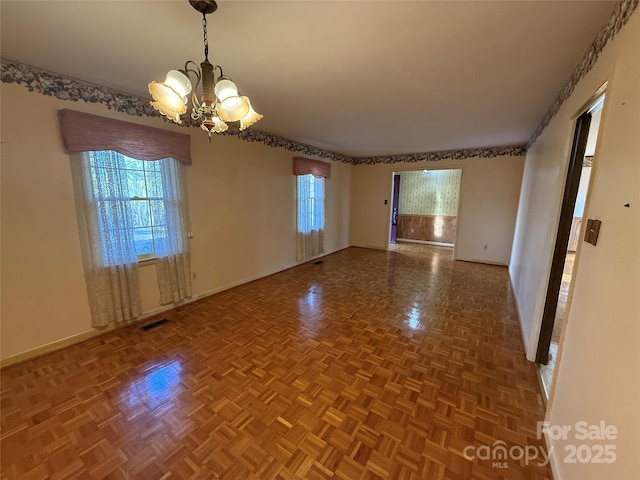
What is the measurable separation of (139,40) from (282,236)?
3207 millimetres

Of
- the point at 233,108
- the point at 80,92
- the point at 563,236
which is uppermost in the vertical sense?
the point at 80,92

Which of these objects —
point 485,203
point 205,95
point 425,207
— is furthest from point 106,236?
point 425,207

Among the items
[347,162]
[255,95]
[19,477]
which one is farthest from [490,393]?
[347,162]

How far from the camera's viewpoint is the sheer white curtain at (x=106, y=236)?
7.54 feet

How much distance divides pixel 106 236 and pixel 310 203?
3.32 m

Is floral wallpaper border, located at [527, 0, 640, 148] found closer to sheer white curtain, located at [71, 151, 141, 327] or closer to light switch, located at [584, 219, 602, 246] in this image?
light switch, located at [584, 219, 602, 246]

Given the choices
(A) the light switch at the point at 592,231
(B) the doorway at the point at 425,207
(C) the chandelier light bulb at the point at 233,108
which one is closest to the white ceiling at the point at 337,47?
(C) the chandelier light bulb at the point at 233,108

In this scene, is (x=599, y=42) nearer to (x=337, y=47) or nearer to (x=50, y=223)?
(x=337, y=47)

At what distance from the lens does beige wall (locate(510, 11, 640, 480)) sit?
0.83m

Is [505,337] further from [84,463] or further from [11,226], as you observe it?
[11,226]

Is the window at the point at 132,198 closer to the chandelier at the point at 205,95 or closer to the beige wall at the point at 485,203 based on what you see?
the chandelier at the point at 205,95

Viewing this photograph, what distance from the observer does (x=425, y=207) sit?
756cm

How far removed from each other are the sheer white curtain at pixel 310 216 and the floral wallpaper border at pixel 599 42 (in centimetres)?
355

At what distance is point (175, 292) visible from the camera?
3.05m
